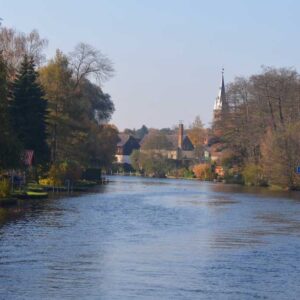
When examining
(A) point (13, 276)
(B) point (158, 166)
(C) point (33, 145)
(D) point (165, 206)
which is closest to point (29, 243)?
(A) point (13, 276)

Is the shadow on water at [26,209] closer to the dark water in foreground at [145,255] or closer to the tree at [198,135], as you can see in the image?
the dark water in foreground at [145,255]

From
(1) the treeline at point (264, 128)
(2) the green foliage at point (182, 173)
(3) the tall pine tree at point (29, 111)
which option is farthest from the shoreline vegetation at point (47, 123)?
(2) the green foliage at point (182, 173)

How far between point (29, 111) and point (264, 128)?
134 feet

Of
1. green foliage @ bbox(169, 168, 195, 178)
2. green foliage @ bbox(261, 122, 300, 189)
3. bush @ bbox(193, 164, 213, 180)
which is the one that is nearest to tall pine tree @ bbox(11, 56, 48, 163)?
green foliage @ bbox(261, 122, 300, 189)

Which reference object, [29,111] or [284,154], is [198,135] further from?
[29,111]

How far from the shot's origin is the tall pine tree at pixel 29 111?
56125 mm

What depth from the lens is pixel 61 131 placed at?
68.9 meters

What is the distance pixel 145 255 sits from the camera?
966 inches

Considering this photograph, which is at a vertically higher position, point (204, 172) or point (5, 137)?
point (204, 172)

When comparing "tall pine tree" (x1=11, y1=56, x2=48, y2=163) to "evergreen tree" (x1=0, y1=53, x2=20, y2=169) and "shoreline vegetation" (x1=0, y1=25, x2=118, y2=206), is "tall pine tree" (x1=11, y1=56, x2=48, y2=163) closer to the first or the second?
"shoreline vegetation" (x1=0, y1=25, x2=118, y2=206)

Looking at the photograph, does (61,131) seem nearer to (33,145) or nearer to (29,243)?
(33,145)

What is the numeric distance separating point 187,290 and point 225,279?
2.00 meters

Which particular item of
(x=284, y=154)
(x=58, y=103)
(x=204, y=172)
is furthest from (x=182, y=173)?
(x=58, y=103)

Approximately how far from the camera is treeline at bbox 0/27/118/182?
53.5 meters
